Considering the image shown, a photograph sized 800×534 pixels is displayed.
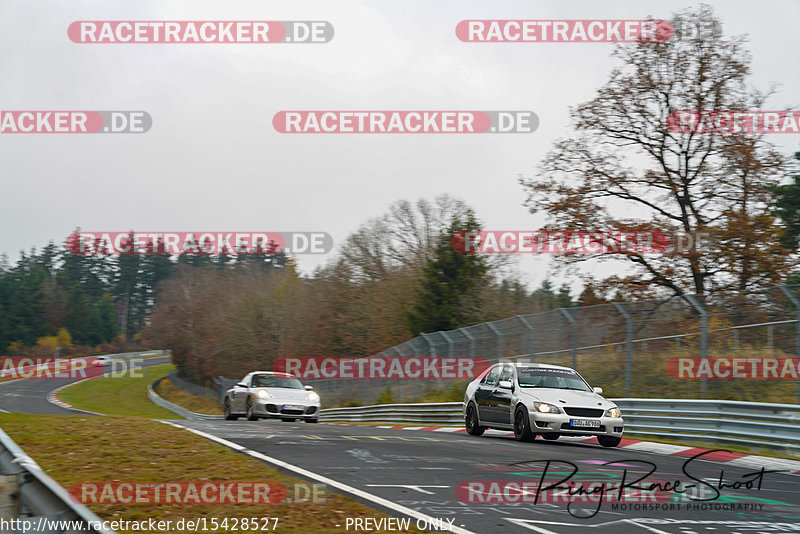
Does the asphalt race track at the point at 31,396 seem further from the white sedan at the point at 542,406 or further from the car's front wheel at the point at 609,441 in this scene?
the car's front wheel at the point at 609,441

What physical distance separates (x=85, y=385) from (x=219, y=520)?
257ft

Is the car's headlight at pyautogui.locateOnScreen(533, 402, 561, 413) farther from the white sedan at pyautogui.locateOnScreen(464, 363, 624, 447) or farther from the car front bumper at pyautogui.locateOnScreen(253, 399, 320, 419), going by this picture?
the car front bumper at pyautogui.locateOnScreen(253, 399, 320, 419)

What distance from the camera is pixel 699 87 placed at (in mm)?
27625

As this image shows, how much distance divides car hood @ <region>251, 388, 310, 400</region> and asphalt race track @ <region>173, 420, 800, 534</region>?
630 centimetres

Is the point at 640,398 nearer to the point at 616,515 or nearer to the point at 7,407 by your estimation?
the point at 616,515

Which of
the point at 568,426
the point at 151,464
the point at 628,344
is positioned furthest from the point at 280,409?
the point at 151,464

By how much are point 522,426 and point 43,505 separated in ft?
37.6

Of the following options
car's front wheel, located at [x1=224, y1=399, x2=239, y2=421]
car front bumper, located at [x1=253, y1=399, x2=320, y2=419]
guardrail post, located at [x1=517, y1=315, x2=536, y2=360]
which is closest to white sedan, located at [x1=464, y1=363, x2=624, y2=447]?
guardrail post, located at [x1=517, y1=315, x2=536, y2=360]

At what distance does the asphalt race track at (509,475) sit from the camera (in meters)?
6.74

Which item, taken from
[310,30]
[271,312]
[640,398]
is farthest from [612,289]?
[271,312]

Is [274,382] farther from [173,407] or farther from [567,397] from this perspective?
[173,407]

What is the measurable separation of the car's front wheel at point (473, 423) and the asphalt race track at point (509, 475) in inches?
74.5

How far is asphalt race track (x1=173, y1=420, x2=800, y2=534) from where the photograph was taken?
6738mm

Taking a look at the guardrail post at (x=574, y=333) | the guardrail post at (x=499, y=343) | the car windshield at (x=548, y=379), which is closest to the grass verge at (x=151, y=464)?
the car windshield at (x=548, y=379)
